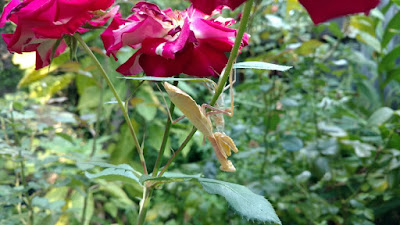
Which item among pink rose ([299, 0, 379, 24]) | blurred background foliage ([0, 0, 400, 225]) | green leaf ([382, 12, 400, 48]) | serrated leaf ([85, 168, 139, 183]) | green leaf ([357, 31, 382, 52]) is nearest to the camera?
pink rose ([299, 0, 379, 24])

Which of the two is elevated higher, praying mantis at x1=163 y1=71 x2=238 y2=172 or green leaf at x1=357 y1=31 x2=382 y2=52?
praying mantis at x1=163 y1=71 x2=238 y2=172

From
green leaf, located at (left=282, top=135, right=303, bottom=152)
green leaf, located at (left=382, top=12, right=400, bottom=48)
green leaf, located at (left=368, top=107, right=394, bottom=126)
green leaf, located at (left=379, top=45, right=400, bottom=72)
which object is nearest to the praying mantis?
green leaf, located at (left=282, top=135, right=303, bottom=152)

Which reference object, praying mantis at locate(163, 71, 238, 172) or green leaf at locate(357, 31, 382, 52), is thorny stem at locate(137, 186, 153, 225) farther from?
green leaf at locate(357, 31, 382, 52)

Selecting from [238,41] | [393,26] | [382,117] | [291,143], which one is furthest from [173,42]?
[393,26]

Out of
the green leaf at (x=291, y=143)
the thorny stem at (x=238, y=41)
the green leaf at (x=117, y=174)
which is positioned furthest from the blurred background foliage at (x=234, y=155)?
the thorny stem at (x=238, y=41)

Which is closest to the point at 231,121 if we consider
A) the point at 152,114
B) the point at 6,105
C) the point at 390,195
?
the point at 152,114

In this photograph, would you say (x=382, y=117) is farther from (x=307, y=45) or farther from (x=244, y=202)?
(x=244, y=202)

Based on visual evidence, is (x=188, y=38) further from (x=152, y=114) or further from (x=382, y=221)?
(x=382, y=221)
